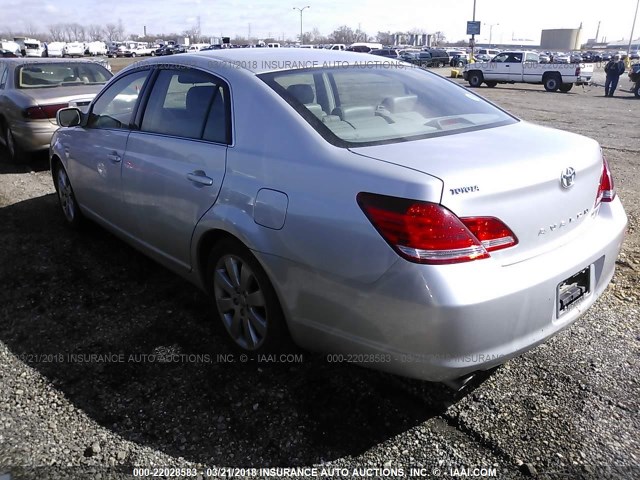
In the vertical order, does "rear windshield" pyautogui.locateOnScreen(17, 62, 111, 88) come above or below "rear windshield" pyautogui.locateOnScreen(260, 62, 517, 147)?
below

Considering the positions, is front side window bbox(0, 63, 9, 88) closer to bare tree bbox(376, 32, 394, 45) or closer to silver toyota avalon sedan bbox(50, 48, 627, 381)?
silver toyota avalon sedan bbox(50, 48, 627, 381)

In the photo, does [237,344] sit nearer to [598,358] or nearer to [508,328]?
[508,328]

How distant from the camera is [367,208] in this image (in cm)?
221

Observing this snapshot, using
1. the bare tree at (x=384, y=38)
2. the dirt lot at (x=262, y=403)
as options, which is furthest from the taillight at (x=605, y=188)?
the bare tree at (x=384, y=38)

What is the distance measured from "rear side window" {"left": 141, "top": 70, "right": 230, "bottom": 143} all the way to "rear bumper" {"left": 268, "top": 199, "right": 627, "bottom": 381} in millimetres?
975

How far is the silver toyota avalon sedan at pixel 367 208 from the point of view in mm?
2131

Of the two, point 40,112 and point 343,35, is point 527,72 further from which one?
point 343,35

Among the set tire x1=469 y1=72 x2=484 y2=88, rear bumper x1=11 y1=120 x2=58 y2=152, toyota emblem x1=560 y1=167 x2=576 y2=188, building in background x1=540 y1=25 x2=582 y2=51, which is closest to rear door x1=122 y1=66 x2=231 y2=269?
toyota emblem x1=560 y1=167 x2=576 y2=188

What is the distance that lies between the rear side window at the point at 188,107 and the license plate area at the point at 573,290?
182cm

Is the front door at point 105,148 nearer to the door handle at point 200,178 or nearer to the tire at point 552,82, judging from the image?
the door handle at point 200,178

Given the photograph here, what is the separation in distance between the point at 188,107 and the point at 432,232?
1.96m

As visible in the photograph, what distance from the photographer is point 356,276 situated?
2.26 meters

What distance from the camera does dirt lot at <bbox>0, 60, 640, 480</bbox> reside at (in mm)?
2381

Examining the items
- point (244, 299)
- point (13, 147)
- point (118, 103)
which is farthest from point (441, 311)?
point (13, 147)
